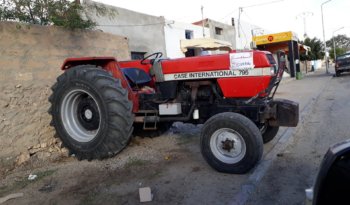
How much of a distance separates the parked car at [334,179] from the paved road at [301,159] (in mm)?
1880

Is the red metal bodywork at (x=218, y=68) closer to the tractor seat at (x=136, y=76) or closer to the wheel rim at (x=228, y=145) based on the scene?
the tractor seat at (x=136, y=76)

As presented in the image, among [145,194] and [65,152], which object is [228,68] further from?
[65,152]

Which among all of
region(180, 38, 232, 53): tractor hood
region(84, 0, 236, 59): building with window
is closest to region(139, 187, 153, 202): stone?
region(84, 0, 236, 59): building with window

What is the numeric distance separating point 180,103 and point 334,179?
385 cm

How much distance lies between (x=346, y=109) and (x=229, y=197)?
21.6 feet

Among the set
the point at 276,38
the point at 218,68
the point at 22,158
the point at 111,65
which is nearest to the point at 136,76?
the point at 111,65

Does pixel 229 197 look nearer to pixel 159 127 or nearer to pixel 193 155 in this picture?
pixel 193 155

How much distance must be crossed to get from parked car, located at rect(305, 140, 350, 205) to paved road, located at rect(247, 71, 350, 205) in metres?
1.88

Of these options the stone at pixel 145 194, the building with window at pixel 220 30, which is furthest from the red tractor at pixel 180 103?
the building with window at pixel 220 30

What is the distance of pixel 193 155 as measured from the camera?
5.59 meters

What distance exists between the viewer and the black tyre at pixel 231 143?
4.44 metres

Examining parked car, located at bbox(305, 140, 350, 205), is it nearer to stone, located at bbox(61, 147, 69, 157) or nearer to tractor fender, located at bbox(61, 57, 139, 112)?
tractor fender, located at bbox(61, 57, 139, 112)

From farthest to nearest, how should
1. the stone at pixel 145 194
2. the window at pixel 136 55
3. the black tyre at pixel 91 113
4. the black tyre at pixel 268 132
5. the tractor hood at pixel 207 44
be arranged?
the window at pixel 136 55 → the tractor hood at pixel 207 44 → the black tyre at pixel 268 132 → the black tyre at pixel 91 113 → the stone at pixel 145 194

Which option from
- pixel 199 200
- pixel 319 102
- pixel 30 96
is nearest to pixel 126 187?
pixel 199 200
